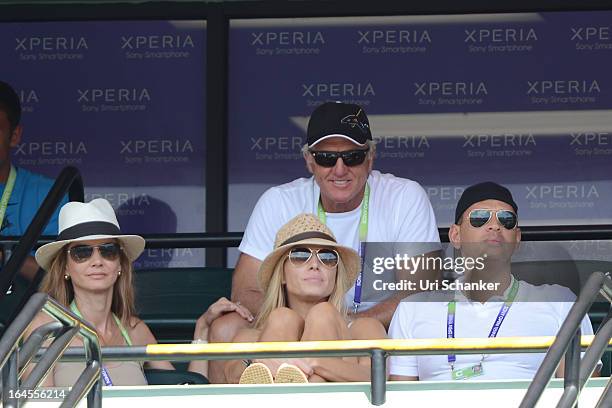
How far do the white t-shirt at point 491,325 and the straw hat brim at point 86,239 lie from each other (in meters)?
1.25

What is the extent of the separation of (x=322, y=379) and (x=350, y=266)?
2.15 ft

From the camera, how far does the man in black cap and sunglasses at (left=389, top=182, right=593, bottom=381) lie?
5.94 m

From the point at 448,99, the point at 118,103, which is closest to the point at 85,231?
the point at 118,103

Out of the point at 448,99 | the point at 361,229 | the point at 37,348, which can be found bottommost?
the point at 37,348

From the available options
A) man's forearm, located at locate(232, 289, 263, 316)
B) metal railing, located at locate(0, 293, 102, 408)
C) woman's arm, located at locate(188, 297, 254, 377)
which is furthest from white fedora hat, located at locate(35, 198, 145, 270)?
metal railing, located at locate(0, 293, 102, 408)

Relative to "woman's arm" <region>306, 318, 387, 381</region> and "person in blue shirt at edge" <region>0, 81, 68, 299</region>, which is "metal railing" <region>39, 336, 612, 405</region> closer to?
"woman's arm" <region>306, 318, 387, 381</region>

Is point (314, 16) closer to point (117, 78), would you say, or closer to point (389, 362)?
point (117, 78)

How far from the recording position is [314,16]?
9.02 metres

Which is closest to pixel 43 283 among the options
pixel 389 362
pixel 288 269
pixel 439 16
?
pixel 288 269

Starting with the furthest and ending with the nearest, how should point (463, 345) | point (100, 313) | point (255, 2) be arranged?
point (255, 2) → point (100, 313) → point (463, 345)

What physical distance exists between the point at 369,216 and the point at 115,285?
123 centimetres

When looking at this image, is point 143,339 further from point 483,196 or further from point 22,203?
point 22,203

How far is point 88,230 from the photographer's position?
6.45 metres

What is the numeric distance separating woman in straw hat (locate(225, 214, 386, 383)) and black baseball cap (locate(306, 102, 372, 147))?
526 mm
